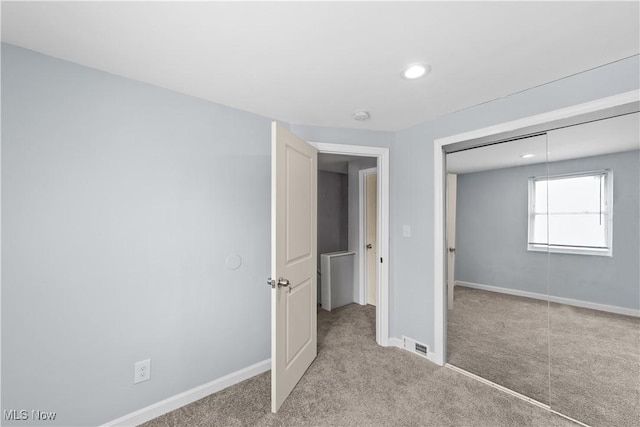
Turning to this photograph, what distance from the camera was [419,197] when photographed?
2.62 metres

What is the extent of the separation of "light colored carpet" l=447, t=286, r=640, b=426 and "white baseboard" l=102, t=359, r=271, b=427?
1.76 m

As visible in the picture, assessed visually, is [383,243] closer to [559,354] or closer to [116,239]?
[559,354]

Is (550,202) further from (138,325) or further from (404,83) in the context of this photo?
(138,325)

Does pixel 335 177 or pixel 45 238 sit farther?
pixel 335 177

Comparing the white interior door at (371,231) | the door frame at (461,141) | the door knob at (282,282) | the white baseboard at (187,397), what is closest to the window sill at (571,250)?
the door frame at (461,141)

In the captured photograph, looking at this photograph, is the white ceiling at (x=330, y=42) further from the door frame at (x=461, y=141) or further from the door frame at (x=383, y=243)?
the door frame at (x=383, y=243)

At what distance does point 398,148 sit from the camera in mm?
2812

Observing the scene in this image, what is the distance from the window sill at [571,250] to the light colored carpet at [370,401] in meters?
1.08

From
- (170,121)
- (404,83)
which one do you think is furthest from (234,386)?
(404,83)

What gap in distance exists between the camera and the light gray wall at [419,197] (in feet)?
6.63

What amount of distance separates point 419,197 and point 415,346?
1.45 metres

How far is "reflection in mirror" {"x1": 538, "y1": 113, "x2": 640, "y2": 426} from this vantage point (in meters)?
1.61

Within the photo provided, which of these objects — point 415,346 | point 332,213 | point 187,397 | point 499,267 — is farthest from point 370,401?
point 332,213

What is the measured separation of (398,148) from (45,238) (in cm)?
279
